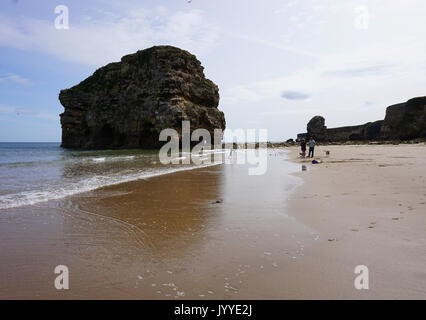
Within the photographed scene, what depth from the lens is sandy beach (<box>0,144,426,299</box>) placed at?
2.52m

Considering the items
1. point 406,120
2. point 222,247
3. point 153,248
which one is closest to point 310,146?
point 222,247

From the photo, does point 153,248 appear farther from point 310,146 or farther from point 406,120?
point 406,120

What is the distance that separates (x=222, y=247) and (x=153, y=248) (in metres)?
0.98

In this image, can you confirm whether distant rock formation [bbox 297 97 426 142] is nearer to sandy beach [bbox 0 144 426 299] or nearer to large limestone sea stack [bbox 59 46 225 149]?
large limestone sea stack [bbox 59 46 225 149]

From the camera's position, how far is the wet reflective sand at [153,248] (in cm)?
257

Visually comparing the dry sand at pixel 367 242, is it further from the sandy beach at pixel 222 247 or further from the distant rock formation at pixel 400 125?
the distant rock formation at pixel 400 125

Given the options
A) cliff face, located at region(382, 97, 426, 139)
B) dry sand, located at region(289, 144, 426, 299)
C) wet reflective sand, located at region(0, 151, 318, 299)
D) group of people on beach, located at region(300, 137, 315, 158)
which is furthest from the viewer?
cliff face, located at region(382, 97, 426, 139)

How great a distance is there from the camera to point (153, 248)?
3.62 m

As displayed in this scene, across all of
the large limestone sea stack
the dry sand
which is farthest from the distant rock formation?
the dry sand

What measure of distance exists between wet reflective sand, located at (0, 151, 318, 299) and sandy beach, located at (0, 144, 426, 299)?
0.05 ft

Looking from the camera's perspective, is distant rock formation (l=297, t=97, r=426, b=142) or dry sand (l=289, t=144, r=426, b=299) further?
distant rock formation (l=297, t=97, r=426, b=142)

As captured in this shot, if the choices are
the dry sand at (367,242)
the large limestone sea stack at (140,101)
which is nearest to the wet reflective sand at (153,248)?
the dry sand at (367,242)
